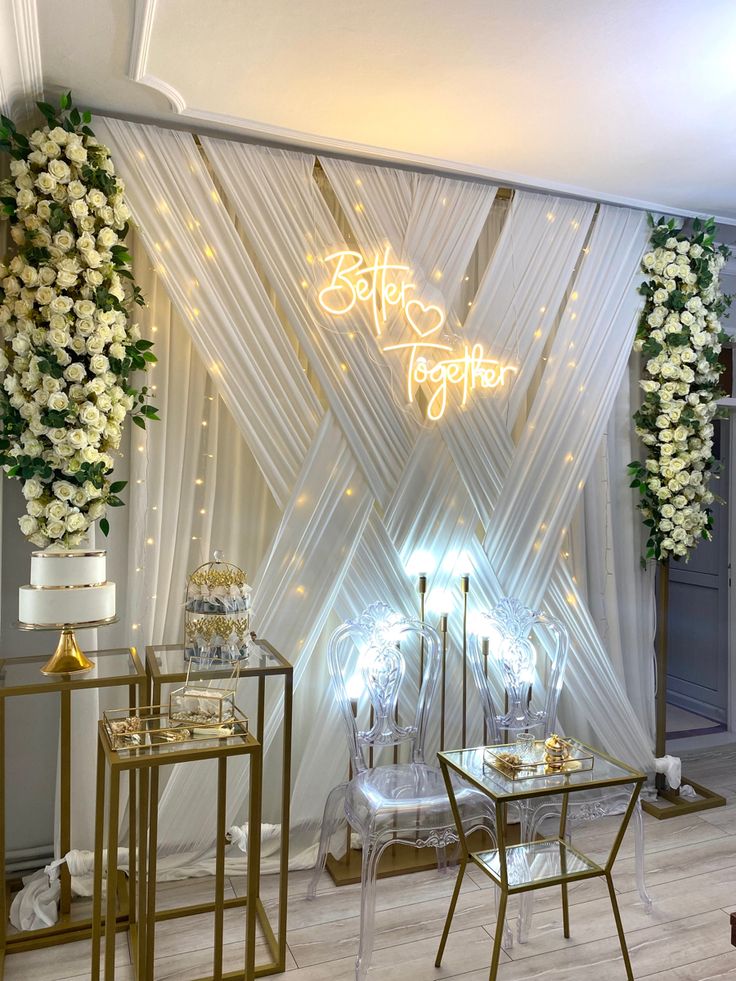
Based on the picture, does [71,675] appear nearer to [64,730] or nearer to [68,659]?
[68,659]

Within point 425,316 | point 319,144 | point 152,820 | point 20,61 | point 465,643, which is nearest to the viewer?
point 152,820

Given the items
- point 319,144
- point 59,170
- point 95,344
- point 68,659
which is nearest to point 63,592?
point 68,659

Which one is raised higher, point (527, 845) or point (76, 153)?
point (76, 153)

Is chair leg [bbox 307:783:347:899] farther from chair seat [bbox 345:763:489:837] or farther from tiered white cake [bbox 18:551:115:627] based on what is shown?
tiered white cake [bbox 18:551:115:627]

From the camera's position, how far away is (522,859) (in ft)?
8.07

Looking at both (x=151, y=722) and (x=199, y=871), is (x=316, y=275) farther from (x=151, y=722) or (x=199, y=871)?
(x=199, y=871)

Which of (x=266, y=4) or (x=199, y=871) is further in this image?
(x=199, y=871)

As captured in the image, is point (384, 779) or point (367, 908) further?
point (384, 779)

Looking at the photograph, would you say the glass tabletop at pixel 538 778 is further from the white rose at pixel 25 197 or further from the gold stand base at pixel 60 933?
the white rose at pixel 25 197

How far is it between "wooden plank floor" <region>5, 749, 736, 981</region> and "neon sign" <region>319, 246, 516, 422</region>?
203 centimetres

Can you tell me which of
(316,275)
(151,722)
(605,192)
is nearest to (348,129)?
(316,275)

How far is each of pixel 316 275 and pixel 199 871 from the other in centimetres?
254

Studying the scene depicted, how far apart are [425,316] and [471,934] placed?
8.29ft

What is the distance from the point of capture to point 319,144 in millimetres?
3203
